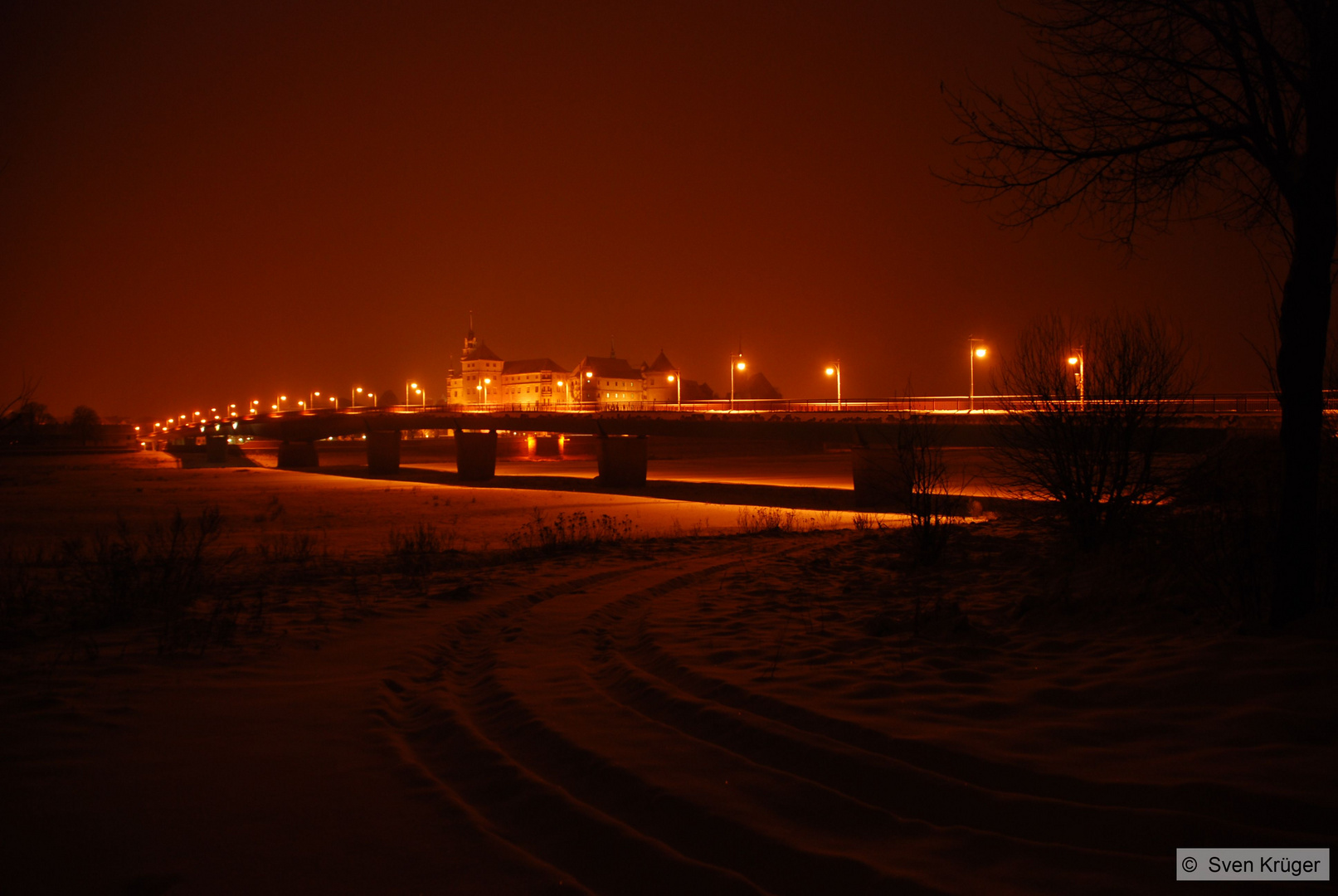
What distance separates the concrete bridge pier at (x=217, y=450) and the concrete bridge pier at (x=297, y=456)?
22.7ft

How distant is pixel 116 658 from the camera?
7.58m

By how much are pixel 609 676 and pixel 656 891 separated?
3.52 metres

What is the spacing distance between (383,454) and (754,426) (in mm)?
30978

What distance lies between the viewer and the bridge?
26500 millimetres

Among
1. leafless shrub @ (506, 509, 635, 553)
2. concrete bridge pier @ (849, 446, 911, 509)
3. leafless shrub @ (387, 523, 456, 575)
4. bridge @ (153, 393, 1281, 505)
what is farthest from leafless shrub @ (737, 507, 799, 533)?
leafless shrub @ (387, 523, 456, 575)

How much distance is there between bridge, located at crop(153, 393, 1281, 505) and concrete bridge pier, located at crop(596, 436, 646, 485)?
46 millimetres

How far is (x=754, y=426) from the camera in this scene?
44.5 meters

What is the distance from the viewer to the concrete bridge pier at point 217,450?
7344cm

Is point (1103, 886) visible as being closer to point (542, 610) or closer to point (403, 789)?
point (403, 789)

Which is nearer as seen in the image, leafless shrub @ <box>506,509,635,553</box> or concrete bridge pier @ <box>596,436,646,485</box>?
leafless shrub @ <box>506,509,635,553</box>

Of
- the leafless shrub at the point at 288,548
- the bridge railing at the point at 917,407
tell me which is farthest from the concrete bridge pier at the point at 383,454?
the leafless shrub at the point at 288,548

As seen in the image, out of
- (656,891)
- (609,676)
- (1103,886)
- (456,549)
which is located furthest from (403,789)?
(456,549)

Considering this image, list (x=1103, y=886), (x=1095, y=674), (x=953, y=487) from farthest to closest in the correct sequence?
(x=953, y=487) → (x=1095, y=674) → (x=1103, y=886)

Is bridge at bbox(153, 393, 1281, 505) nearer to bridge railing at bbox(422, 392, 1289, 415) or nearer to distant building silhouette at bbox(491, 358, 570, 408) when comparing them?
bridge railing at bbox(422, 392, 1289, 415)
